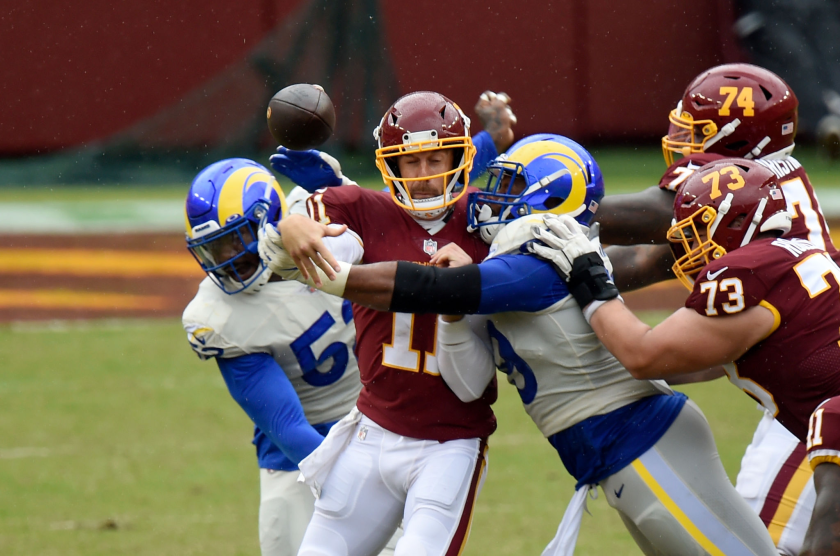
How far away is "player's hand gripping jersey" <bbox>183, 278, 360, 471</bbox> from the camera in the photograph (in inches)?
138

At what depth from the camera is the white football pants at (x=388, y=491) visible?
10.0 ft

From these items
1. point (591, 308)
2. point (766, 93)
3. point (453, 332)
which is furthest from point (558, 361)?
point (766, 93)

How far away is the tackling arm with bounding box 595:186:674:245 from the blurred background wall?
36.0ft

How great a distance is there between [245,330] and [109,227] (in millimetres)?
10181

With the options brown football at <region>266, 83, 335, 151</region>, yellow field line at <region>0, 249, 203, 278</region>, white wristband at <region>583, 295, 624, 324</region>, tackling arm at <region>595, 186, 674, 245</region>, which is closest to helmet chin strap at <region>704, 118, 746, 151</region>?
tackling arm at <region>595, 186, 674, 245</region>

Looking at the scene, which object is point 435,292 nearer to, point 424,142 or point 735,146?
point 424,142

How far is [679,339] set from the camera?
297cm

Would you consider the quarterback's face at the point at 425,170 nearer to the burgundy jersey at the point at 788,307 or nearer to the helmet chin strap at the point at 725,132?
the burgundy jersey at the point at 788,307

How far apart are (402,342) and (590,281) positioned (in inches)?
24.0

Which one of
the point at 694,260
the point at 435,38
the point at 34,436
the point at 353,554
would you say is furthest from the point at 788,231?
the point at 435,38

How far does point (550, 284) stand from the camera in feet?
10.0

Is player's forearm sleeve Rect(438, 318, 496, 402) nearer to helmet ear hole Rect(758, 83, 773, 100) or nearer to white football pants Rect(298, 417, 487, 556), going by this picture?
white football pants Rect(298, 417, 487, 556)

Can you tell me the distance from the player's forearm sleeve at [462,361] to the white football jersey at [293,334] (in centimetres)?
83

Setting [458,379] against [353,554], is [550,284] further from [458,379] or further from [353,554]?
[353,554]
